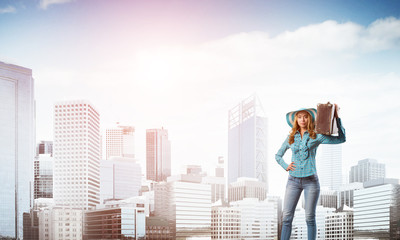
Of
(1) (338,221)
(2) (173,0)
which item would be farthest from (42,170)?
(1) (338,221)

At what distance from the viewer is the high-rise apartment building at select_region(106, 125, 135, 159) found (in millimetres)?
14211

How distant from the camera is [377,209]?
22.6 metres

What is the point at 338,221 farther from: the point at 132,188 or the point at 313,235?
the point at 313,235

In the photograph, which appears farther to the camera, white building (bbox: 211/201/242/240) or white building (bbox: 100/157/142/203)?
white building (bbox: 211/201/242/240)

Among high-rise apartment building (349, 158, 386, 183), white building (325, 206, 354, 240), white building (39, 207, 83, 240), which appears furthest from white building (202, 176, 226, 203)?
white building (39, 207, 83, 240)

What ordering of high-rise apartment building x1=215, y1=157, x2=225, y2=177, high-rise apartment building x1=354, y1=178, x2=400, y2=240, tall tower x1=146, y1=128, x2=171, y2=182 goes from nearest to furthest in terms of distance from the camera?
1. tall tower x1=146, y1=128, x2=171, y2=182
2. high-rise apartment building x1=215, y1=157, x2=225, y2=177
3. high-rise apartment building x1=354, y1=178, x2=400, y2=240

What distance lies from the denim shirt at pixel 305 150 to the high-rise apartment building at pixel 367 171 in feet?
50.1

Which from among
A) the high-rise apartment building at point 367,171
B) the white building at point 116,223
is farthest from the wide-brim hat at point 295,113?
the high-rise apartment building at point 367,171

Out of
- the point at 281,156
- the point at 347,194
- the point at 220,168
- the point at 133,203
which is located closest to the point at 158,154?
the point at 133,203

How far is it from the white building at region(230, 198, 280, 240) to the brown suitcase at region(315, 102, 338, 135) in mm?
17879

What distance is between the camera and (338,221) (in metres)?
23.6

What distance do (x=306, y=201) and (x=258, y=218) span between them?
1948 centimetres

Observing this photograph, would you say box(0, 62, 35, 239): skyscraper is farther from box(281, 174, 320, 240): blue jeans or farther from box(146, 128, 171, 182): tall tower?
box(281, 174, 320, 240): blue jeans

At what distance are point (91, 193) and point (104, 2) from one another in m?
8.66
